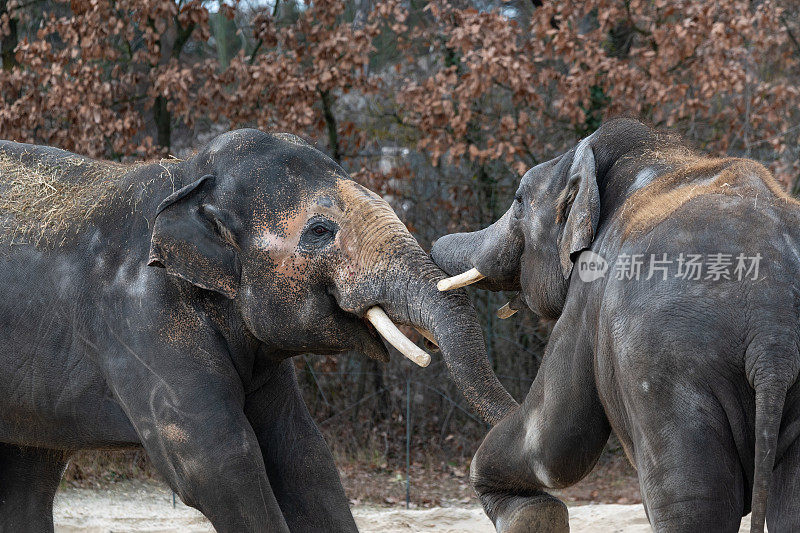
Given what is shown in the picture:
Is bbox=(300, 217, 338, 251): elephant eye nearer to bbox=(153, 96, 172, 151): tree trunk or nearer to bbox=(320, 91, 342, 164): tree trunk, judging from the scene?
bbox=(320, 91, 342, 164): tree trunk

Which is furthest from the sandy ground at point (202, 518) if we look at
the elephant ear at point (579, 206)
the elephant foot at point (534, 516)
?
the elephant ear at point (579, 206)

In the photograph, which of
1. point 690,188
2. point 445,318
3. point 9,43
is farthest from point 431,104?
point 690,188

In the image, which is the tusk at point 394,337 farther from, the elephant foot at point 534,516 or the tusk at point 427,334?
the elephant foot at point 534,516

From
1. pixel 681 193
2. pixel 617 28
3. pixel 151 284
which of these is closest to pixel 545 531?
pixel 681 193

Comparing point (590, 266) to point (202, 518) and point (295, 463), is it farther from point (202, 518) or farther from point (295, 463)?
point (202, 518)

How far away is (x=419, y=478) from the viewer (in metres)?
8.81

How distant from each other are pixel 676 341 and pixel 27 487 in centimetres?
289

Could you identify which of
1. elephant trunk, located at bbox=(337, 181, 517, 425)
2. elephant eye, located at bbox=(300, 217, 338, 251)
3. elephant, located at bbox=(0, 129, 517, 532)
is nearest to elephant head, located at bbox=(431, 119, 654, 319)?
elephant trunk, located at bbox=(337, 181, 517, 425)

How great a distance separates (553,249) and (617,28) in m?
6.26

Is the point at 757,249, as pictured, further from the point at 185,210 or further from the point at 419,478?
the point at 419,478

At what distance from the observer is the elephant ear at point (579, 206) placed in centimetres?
370

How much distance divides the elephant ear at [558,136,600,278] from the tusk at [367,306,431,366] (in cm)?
66

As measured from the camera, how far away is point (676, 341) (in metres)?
3.00

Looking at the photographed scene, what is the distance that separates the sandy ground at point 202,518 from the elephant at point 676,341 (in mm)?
2301
